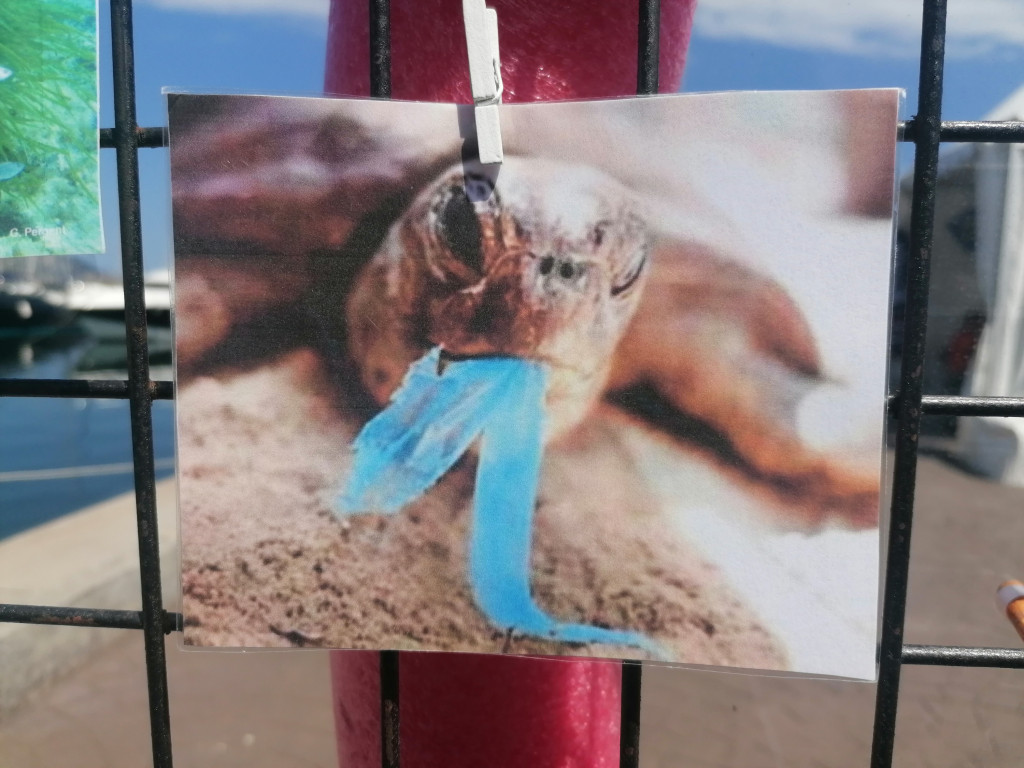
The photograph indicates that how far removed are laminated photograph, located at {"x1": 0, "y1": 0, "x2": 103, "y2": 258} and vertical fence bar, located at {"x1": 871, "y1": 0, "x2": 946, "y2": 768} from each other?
0.79m

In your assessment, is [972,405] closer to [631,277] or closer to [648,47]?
[631,277]

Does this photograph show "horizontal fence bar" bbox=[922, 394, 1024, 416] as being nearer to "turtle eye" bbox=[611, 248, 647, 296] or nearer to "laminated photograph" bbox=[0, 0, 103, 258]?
"turtle eye" bbox=[611, 248, 647, 296]

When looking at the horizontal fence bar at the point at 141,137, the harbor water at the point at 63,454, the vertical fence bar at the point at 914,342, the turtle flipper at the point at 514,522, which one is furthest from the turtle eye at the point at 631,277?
the harbor water at the point at 63,454

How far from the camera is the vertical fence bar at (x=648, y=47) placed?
2.28 feet

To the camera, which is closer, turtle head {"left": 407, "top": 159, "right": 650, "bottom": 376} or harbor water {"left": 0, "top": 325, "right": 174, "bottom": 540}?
turtle head {"left": 407, "top": 159, "right": 650, "bottom": 376}

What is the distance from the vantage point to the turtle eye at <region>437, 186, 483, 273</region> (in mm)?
682

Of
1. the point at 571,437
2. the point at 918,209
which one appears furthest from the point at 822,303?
the point at 571,437

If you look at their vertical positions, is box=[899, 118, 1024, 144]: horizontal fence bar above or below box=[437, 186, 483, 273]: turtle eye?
above

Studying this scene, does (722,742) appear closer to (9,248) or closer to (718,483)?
(718,483)

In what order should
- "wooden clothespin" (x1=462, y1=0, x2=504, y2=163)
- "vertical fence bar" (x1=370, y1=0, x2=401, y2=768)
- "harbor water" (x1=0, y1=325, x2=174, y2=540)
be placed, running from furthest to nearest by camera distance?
"harbor water" (x1=0, y1=325, x2=174, y2=540)
"vertical fence bar" (x1=370, y1=0, x2=401, y2=768)
"wooden clothespin" (x1=462, y1=0, x2=504, y2=163)

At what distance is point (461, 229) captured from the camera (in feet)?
2.25

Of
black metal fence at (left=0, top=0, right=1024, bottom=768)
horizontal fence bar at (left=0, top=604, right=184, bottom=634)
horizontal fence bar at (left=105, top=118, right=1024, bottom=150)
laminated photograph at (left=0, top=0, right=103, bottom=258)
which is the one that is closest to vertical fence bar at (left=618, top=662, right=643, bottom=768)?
black metal fence at (left=0, top=0, right=1024, bottom=768)

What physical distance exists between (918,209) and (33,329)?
2181cm

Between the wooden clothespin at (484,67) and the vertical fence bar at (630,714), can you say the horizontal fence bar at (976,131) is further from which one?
the vertical fence bar at (630,714)
